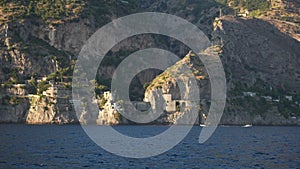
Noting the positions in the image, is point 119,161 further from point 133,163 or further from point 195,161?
point 195,161

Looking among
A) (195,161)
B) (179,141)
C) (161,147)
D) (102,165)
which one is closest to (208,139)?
(179,141)

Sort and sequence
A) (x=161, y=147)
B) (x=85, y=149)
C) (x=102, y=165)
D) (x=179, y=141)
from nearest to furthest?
(x=102, y=165)
(x=85, y=149)
(x=161, y=147)
(x=179, y=141)

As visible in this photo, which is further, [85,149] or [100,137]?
[100,137]

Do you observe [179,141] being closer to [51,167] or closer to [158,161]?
[158,161]

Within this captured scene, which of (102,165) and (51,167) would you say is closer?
(51,167)

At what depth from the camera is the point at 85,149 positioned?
11388 centimetres

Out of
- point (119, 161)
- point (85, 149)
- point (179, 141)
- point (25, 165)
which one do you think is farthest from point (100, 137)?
point (25, 165)

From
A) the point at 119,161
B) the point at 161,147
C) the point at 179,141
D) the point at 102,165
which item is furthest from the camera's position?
the point at 179,141

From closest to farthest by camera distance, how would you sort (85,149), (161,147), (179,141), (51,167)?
(51,167)
(85,149)
(161,147)
(179,141)

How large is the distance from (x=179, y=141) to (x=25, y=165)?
64.2 meters

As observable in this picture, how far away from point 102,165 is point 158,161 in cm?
1124

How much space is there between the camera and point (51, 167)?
81562 mm

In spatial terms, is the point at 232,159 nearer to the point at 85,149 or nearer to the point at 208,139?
the point at 85,149

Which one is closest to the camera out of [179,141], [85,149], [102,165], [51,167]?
[51,167]
